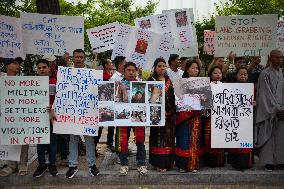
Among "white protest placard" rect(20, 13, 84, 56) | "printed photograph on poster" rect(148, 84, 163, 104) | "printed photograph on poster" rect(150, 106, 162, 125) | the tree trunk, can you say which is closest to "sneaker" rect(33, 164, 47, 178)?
"printed photograph on poster" rect(150, 106, 162, 125)

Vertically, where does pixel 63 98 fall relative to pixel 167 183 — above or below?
above

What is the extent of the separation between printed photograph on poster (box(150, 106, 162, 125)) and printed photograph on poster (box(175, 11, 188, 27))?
302 centimetres

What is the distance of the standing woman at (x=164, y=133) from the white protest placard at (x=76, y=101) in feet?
2.92

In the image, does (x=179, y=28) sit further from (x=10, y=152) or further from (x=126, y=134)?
(x=10, y=152)

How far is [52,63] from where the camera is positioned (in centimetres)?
723

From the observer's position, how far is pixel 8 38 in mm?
7391

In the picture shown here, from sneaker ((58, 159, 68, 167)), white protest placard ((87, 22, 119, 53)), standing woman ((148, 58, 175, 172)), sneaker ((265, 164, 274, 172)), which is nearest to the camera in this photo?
standing woman ((148, 58, 175, 172))

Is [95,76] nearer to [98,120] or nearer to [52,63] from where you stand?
[98,120]

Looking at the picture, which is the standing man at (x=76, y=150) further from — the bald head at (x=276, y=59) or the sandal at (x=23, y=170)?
the bald head at (x=276, y=59)

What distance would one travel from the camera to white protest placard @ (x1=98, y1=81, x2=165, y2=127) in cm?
630

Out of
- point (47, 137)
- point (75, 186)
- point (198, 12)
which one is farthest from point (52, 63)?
point (198, 12)

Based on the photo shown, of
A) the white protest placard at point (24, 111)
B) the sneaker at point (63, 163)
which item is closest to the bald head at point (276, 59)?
the white protest placard at point (24, 111)

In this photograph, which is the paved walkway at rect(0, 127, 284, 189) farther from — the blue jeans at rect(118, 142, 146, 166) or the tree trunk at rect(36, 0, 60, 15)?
the tree trunk at rect(36, 0, 60, 15)

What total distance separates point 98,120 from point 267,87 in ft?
8.54
